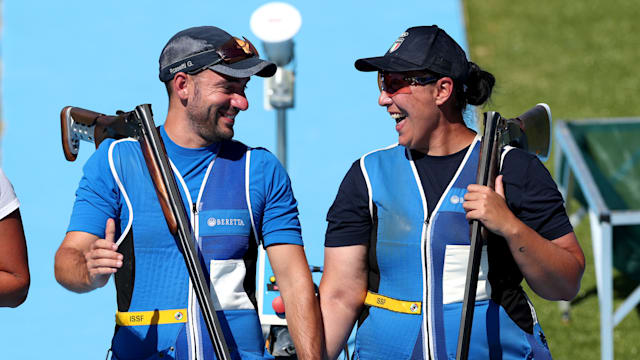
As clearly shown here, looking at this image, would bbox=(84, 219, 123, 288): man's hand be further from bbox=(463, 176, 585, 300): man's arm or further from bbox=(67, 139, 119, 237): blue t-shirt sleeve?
bbox=(463, 176, 585, 300): man's arm

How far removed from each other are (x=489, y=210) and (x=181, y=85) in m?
1.22

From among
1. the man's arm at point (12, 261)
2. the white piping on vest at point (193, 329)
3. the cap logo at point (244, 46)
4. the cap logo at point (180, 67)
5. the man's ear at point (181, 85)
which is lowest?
the white piping on vest at point (193, 329)

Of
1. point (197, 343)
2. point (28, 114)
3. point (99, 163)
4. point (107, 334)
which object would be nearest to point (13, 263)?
point (99, 163)

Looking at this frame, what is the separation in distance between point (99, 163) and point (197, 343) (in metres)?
0.75

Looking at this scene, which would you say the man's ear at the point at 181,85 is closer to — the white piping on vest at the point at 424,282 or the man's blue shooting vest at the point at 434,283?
the man's blue shooting vest at the point at 434,283

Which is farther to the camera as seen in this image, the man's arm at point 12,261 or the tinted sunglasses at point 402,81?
the tinted sunglasses at point 402,81

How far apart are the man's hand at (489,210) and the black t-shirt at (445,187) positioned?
136mm

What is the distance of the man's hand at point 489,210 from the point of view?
296cm

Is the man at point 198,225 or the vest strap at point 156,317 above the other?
the man at point 198,225

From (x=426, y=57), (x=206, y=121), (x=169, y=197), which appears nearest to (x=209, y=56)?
(x=206, y=121)

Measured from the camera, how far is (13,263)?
2986 millimetres

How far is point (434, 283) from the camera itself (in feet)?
10.3

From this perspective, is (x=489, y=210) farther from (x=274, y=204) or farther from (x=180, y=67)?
(x=180, y=67)

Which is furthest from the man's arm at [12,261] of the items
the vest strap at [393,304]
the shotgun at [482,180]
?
the shotgun at [482,180]
